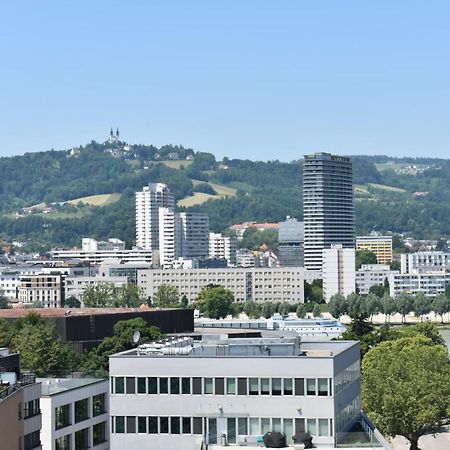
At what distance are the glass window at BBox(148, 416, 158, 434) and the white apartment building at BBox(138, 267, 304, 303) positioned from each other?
514ft

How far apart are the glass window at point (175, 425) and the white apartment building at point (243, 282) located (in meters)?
157

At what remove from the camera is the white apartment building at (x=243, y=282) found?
193250 millimetres

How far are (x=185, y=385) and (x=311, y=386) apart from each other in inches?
114

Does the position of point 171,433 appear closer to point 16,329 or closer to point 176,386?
point 176,386

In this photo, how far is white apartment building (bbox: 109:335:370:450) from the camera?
34.9 metres

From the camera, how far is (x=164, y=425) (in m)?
35.2

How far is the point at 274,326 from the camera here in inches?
3932

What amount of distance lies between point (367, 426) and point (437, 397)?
15.7m

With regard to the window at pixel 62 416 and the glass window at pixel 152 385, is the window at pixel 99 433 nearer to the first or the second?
the window at pixel 62 416

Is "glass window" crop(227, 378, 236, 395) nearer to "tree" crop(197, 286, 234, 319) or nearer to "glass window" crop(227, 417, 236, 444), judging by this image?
"glass window" crop(227, 417, 236, 444)

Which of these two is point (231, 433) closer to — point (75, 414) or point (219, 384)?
point (219, 384)

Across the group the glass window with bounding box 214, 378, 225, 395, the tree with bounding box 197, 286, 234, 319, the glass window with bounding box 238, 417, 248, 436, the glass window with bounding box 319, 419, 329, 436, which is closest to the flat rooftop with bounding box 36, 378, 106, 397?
the glass window with bounding box 214, 378, 225, 395

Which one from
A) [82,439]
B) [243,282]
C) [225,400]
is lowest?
[82,439]

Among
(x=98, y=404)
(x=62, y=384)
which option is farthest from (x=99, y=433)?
(x=62, y=384)
